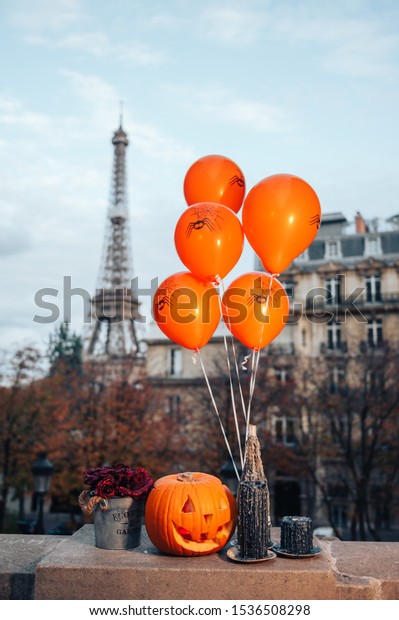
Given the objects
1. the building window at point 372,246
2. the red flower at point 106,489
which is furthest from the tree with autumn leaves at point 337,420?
the red flower at point 106,489

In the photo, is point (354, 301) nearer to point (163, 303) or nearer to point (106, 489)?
point (163, 303)

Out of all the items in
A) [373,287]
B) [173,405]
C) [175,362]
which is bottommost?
[173,405]

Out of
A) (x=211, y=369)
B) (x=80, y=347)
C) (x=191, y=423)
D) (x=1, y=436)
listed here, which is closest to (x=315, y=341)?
(x=211, y=369)

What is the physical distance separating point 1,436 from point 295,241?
22.7m

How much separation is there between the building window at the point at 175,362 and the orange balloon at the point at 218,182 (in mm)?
30131

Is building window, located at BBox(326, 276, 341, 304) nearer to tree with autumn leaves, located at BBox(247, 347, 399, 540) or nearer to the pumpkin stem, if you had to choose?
tree with autumn leaves, located at BBox(247, 347, 399, 540)

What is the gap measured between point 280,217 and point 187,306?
4.70ft

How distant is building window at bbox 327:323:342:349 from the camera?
114ft

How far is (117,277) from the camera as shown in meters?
68.3

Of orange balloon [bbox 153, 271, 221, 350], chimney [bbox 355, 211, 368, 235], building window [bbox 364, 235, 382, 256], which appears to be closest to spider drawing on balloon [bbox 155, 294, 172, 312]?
orange balloon [bbox 153, 271, 221, 350]

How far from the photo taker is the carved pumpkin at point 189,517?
16.7 feet

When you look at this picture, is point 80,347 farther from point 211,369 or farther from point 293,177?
point 293,177

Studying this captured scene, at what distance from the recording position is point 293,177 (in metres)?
6.32

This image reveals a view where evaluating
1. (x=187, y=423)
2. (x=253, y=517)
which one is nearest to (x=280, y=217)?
(x=253, y=517)
